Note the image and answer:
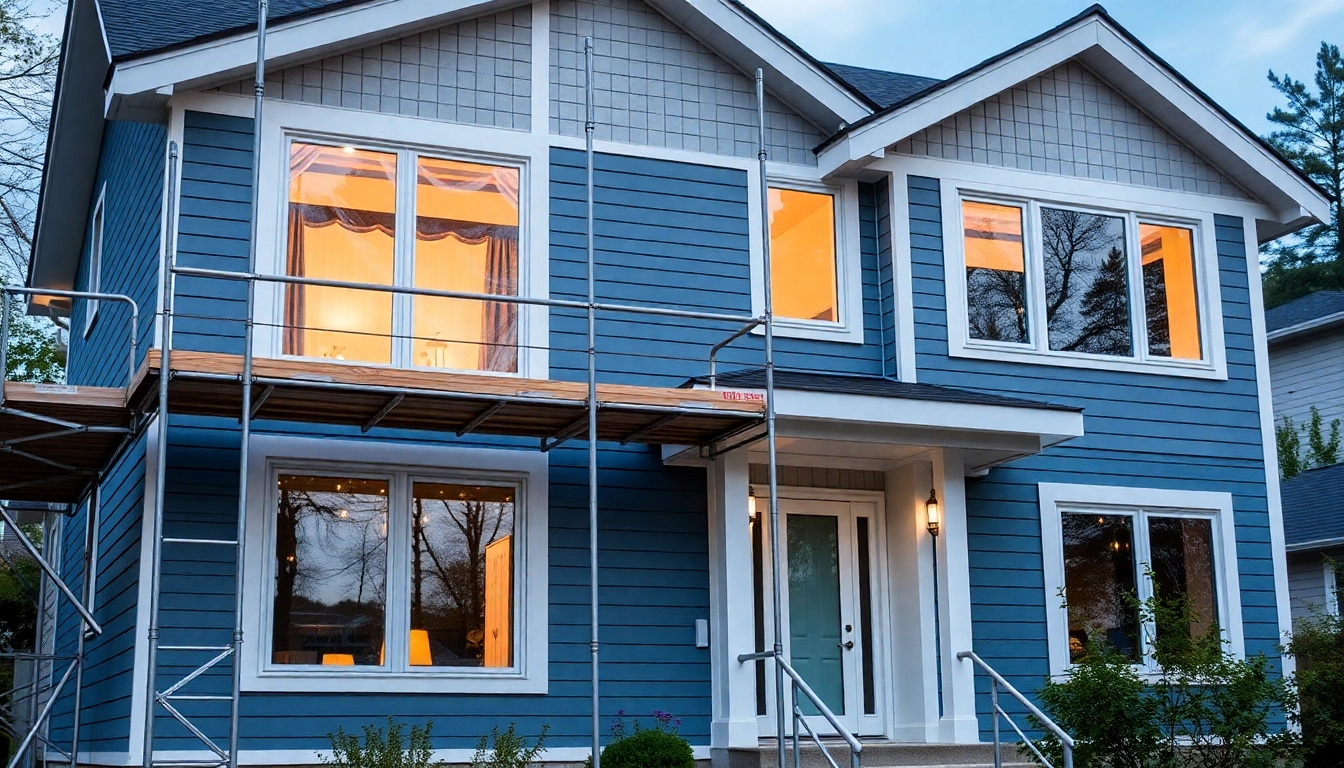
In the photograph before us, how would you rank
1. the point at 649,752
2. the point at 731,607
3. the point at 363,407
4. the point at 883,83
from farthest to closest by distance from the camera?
the point at 883,83, the point at 731,607, the point at 363,407, the point at 649,752

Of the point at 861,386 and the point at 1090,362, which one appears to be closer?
the point at 861,386

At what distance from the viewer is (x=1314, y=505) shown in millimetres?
20031

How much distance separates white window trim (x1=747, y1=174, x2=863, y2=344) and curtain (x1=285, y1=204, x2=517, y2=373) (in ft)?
6.78

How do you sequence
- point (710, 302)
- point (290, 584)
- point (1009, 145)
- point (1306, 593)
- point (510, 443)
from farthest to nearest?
point (1306, 593), point (1009, 145), point (710, 302), point (510, 443), point (290, 584)

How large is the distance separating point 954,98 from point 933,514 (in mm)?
3618

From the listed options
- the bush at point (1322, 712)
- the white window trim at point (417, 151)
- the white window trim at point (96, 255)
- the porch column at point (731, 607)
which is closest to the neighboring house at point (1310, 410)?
the bush at point (1322, 712)

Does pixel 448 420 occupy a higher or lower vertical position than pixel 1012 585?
higher

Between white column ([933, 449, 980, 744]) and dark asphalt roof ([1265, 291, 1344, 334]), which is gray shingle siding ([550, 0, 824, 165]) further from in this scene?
dark asphalt roof ([1265, 291, 1344, 334])

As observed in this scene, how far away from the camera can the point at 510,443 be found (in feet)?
35.6

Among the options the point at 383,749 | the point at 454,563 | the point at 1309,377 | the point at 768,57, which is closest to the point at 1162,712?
the point at 454,563

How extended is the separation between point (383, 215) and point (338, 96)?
38.3 inches


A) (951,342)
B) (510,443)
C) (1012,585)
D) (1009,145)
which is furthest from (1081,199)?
(510,443)

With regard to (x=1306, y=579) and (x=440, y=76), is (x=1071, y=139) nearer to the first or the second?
(x=440, y=76)

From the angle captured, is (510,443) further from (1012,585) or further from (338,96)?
(1012,585)
